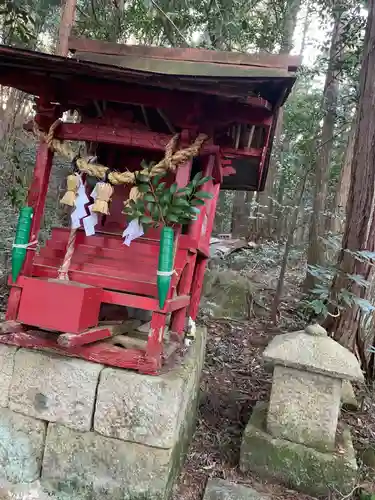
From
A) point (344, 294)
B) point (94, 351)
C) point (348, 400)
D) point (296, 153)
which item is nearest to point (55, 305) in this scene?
point (94, 351)

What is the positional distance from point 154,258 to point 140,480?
4.84 ft

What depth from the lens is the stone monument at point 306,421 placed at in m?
2.96

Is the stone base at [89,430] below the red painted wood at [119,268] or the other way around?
below

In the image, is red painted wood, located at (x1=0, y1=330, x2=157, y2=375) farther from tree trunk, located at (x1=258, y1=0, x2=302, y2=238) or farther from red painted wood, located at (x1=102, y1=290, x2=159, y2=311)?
tree trunk, located at (x1=258, y1=0, x2=302, y2=238)

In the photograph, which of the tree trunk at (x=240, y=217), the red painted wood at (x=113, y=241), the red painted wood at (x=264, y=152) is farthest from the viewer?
the tree trunk at (x=240, y=217)

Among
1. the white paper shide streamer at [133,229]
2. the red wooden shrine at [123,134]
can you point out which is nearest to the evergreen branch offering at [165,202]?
the white paper shide streamer at [133,229]

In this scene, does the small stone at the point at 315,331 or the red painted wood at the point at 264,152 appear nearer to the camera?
the small stone at the point at 315,331

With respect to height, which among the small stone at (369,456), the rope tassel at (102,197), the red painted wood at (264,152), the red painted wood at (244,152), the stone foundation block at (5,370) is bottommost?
the small stone at (369,456)

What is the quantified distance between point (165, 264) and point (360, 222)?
8.25 feet

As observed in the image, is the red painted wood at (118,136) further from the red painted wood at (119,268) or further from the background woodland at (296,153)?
the background woodland at (296,153)

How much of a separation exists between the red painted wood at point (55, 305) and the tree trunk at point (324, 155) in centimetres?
491

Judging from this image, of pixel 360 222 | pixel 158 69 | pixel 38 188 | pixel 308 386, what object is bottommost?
pixel 308 386

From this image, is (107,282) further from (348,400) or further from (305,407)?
(348,400)

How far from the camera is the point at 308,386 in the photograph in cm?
304
